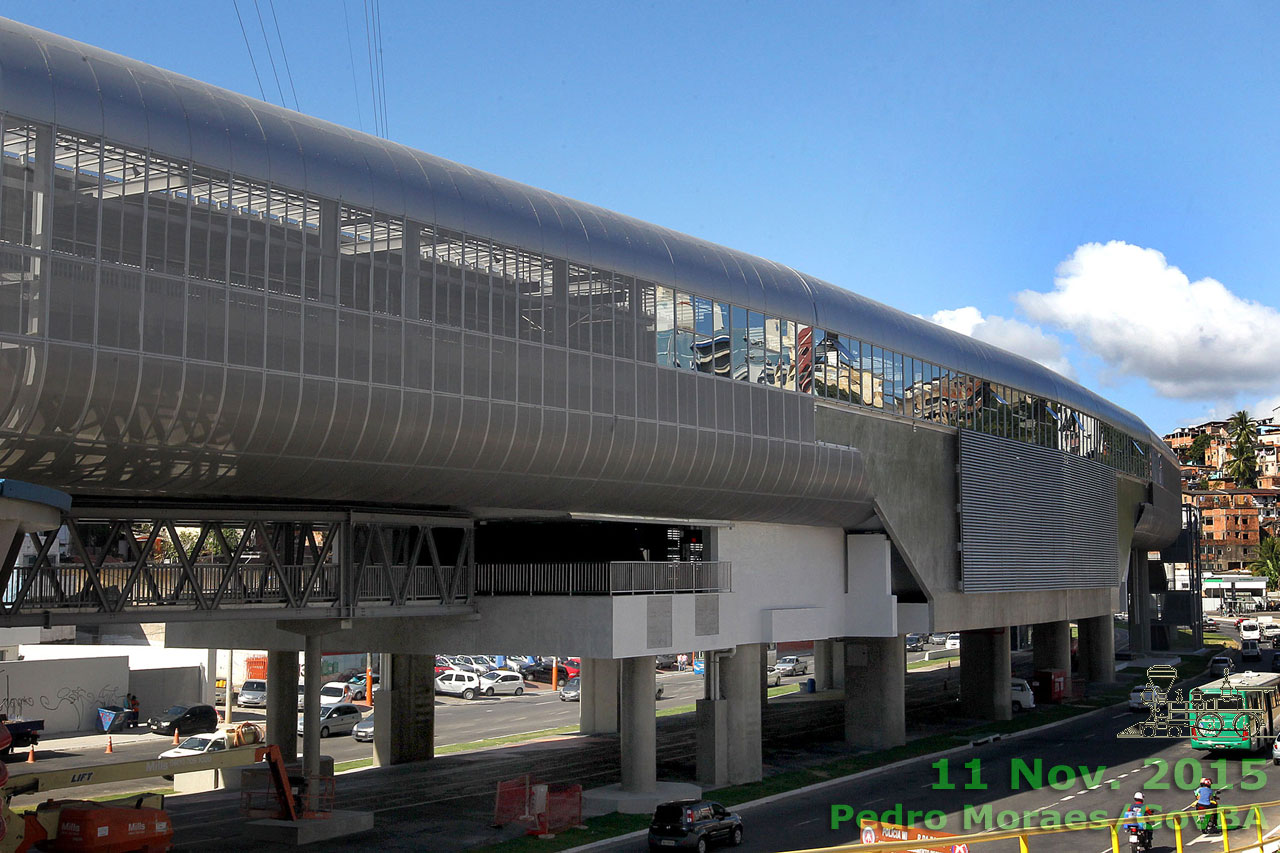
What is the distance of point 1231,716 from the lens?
46906mm

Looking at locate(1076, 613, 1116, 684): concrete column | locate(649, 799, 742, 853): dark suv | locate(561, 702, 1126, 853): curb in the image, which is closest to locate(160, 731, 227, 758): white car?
locate(561, 702, 1126, 853): curb

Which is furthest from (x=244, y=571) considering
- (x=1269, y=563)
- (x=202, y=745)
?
(x=1269, y=563)

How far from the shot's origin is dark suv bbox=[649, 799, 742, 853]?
33500 millimetres

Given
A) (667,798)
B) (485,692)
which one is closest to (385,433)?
(667,798)

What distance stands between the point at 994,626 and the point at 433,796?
99.4 feet

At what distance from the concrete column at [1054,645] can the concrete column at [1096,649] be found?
764cm

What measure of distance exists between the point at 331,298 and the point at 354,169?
3474mm

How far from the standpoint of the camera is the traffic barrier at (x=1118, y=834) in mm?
19203

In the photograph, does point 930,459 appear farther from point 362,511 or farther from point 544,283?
point 362,511

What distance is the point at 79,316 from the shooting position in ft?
85.9

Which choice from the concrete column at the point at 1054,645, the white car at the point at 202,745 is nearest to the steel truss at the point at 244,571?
the white car at the point at 202,745

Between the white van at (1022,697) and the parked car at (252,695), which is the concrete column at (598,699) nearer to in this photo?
the parked car at (252,695)

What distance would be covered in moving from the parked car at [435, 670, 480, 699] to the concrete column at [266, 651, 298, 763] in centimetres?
3327

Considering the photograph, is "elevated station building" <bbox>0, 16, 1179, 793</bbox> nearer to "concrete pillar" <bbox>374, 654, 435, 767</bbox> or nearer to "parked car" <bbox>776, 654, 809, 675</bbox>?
"concrete pillar" <bbox>374, 654, 435, 767</bbox>
